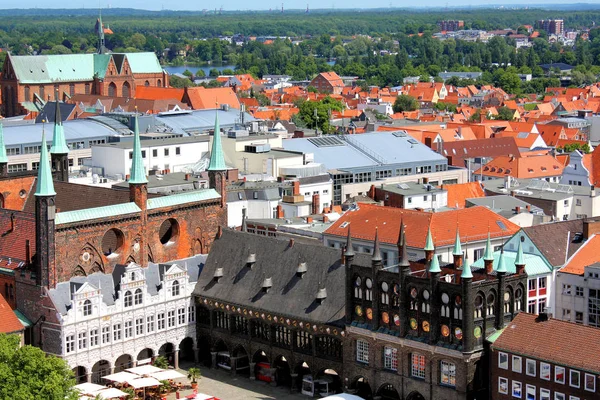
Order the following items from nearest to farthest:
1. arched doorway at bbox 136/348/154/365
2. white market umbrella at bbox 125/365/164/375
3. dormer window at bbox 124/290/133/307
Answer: white market umbrella at bbox 125/365/164/375 < dormer window at bbox 124/290/133/307 < arched doorway at bbox 136/348/154/365

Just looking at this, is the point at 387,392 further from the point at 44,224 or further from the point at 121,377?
the point at 44,224

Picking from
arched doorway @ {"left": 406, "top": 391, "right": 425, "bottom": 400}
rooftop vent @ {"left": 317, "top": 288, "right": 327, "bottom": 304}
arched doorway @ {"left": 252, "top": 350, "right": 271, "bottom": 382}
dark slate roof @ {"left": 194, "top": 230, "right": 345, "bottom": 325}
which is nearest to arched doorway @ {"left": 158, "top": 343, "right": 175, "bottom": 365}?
dark slate roof @ {"left": 194, "top": 230, "right": 345, "bottom": 325}

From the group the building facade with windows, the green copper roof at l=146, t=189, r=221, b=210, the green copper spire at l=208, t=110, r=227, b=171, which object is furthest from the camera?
the green copper spire at l=208, t=110, r=227, b=171

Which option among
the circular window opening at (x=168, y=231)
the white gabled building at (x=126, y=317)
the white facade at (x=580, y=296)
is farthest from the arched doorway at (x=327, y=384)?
the white facade at (x=580, y=296)

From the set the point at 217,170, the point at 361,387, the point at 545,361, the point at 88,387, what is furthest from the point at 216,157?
the point at 545,361

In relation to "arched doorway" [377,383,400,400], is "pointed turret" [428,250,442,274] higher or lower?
higher

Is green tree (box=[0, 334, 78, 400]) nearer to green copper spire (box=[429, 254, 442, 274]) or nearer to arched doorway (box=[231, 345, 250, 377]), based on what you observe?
arched doorway (box=[231, 345, 250, 377])

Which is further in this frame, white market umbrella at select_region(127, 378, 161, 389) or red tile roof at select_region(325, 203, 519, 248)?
red tile roof at select_region(325, 203, 519, 248)

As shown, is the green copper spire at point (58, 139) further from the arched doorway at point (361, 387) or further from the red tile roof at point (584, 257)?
the red tile roof at point (584, 257)
